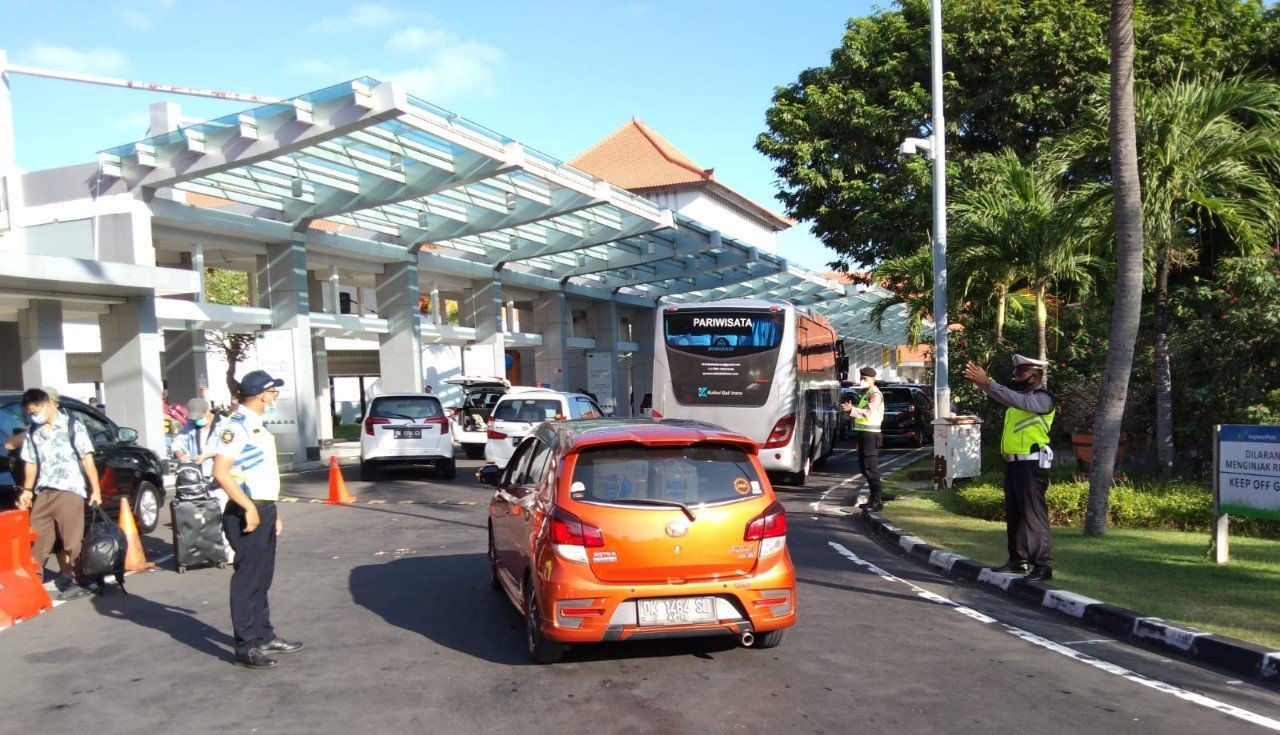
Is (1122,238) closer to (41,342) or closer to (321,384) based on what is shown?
(41,342)

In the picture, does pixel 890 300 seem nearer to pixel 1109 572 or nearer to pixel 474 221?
pixel 474 221

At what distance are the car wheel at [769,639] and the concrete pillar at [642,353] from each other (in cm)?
4212

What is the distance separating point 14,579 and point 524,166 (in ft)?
49.1

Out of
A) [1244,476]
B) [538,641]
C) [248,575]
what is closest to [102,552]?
[248,575]

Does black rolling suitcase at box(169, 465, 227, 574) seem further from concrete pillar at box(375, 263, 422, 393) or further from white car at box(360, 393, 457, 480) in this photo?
concrete pillar at box(375, 263, 422, 393)

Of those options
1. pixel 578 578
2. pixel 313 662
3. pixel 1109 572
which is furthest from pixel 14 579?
pixel 1109 572

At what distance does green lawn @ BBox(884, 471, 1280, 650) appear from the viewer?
739 cm

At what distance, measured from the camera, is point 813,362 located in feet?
69.3

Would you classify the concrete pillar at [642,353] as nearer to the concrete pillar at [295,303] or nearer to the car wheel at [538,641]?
the concrete pillar at [295,303]

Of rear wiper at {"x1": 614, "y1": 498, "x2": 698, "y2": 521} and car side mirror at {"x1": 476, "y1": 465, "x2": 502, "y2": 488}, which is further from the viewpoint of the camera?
car side mirror at {"x1": 476, "y1": 465, "x2": 502, "y2": 488}

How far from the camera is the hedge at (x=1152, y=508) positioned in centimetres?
1133

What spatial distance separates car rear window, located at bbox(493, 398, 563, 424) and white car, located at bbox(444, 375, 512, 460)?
12.3 feet

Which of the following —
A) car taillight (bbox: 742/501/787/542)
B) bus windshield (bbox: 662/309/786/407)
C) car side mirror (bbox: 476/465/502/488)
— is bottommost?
car taillight (bbox: 742/501/787/542)

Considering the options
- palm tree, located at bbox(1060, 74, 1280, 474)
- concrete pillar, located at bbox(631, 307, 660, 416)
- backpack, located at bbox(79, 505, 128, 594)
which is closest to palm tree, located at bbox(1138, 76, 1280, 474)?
palm tree, located at bbox(1060, 74, 1280, 474)
